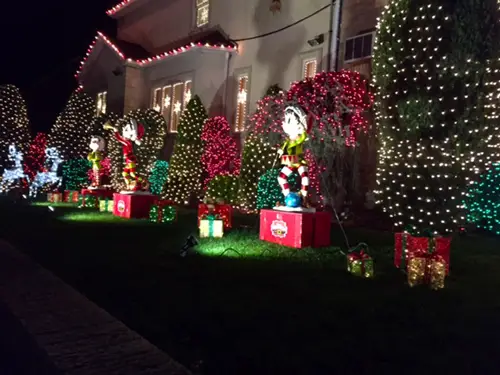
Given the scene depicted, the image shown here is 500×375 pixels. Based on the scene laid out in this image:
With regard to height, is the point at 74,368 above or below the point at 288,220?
below

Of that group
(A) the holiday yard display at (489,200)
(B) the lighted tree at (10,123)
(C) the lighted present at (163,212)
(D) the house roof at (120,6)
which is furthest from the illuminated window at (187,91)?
(A) the holiday yard display at (489,200)

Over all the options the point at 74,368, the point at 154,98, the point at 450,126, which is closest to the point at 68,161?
the point at 154,98

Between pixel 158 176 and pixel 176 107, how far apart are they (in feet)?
10.8

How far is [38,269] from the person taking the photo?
7.26 metres

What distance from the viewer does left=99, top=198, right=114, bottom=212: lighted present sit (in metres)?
16.4

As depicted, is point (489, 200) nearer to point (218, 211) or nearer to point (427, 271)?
point (218, 211)

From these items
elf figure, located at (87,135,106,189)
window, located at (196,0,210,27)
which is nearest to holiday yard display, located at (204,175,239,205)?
elf figure, located at (87,135,106,189)

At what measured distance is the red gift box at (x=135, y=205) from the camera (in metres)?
14.5

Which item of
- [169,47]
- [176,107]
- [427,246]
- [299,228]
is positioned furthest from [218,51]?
[427,246]

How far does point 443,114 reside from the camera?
809cm

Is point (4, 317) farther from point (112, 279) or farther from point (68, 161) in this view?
point (68, 161)

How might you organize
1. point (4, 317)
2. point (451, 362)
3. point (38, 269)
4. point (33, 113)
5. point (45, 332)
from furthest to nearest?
point (33, 113)
point (38, 269)
point (4, 317)
point (45, 332)
point (451, 362)

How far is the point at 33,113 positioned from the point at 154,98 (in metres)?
21.0

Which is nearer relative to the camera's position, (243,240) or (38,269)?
(38,269)
